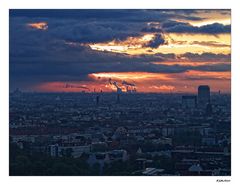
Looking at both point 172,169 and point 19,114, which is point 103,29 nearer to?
point 19,114

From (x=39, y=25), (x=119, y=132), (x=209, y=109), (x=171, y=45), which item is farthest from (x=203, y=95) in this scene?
(x=39, y=25)

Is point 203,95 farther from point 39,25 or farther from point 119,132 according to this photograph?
point 39,25

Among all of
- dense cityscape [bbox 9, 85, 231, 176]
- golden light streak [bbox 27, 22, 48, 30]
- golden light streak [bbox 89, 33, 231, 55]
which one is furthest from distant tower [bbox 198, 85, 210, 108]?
golden light streak [bbox 27, 22, 48, 30]

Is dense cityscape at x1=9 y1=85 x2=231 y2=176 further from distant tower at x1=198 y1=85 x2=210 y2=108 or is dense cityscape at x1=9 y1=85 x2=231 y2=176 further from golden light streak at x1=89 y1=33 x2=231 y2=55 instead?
golden light streak at x1=89 y1=33 x2=231 y2=55

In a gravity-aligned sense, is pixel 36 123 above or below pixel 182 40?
below
